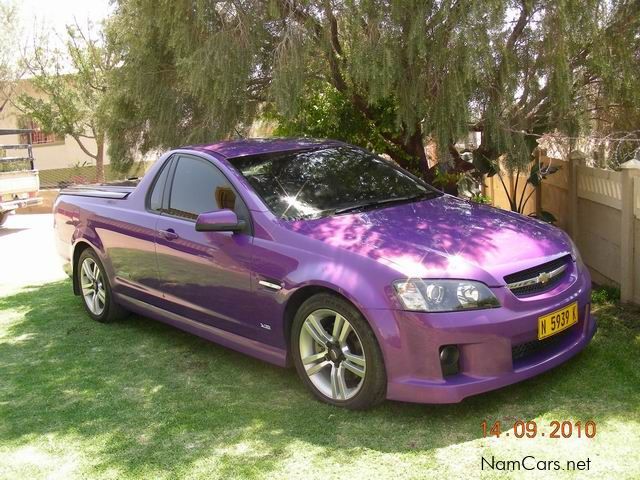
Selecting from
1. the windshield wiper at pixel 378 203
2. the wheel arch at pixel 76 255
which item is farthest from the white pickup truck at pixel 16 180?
the windshield wiper at pixel 378 203

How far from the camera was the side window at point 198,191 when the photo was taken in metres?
5.07

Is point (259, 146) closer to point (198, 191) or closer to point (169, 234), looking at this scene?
point (198, 191)

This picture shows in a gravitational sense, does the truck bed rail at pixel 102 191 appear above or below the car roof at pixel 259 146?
below

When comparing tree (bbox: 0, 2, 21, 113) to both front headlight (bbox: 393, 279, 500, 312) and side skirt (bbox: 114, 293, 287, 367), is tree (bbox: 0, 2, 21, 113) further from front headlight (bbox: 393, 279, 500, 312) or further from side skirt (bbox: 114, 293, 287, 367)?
front headlight (bbox: 393, 279, 500, 312)

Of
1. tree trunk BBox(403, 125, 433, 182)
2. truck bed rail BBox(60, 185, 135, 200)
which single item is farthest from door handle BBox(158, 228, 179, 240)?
tree trunk BBox(403, 125, 433, 182)

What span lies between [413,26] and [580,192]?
2.43 metres

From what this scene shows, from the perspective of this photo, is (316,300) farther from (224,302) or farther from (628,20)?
(628,20)

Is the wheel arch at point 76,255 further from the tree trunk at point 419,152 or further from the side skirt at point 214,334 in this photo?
the tree trunk at point 419,152

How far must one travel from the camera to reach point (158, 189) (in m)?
5.76

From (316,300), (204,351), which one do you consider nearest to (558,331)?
(316,300)

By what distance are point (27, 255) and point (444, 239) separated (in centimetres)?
912

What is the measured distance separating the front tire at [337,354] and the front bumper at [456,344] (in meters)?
0.10

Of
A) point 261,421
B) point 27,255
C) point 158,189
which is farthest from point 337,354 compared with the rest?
point 27,255

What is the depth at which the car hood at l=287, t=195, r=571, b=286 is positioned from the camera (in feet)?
13.0
